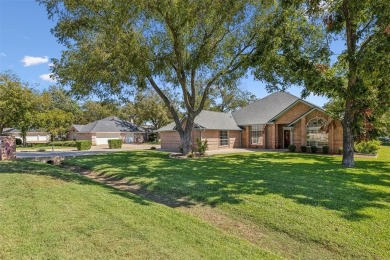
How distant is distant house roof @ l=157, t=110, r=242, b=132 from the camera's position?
26391 mm

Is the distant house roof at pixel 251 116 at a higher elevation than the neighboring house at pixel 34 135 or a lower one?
higher

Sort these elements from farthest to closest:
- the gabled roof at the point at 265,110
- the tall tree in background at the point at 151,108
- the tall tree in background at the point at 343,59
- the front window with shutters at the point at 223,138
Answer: the tall tree in background at the point at 151,108
the gabled roof at the point at 265,110
the front window with shutters at the point at 223,138
the tall tree in background at the point at 343,59

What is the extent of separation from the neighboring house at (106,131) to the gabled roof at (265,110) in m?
21.2

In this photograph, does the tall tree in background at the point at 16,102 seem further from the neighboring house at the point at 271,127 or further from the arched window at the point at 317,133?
the arched window at the point at 317,133

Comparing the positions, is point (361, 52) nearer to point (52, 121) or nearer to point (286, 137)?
point (286, 137)

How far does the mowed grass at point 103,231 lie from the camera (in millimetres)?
4273

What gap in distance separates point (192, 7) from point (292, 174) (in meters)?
10.1

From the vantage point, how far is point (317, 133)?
2314 cm

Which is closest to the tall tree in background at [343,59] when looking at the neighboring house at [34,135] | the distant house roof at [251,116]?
the distant house roof at [251,116]

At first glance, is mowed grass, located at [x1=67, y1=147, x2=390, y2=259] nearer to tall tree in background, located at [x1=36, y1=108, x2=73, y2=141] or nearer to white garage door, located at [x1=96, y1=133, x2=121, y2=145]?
white garage door, located at [x1=96, y1=133, x2=121, y2=145]

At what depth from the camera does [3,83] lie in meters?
36.2

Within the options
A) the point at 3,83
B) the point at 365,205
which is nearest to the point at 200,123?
the point at 365,205

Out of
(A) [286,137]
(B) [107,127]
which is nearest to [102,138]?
(B) [107,127]

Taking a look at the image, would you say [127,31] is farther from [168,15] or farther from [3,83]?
[3,83]
